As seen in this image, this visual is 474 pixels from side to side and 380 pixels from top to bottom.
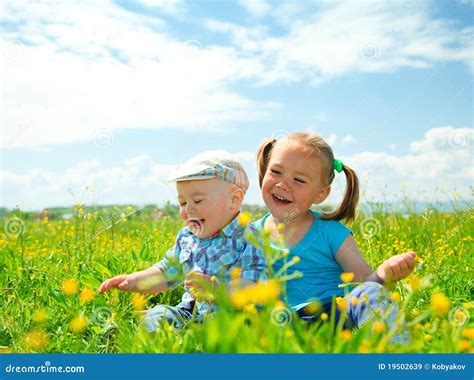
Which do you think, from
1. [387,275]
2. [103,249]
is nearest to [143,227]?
[103,249]

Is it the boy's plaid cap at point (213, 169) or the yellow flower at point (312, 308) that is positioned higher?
the boy's plaid cap at point (213, 169)

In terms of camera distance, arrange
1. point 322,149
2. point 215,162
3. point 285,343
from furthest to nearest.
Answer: point 322,149 → point 215,162 → point 285,343

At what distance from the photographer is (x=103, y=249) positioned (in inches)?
175

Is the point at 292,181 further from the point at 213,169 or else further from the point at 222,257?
the point at 222,257

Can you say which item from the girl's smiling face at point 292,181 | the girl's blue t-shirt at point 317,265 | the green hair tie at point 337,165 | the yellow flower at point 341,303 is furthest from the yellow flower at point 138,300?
the green hair tie at point 337,165

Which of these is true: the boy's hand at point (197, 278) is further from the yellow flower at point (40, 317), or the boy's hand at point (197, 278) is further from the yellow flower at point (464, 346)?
the yellow flower at point (464, 346)

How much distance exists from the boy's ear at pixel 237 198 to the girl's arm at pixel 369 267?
0.61 meters

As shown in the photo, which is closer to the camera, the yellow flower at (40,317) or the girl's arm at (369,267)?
the yellow flower at (40,317)

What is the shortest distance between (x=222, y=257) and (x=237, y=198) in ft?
1.08

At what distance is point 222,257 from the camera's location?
9.46 ft

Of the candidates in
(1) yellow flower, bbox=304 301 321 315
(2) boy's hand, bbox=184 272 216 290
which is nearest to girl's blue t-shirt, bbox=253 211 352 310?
(1) yellow flower, bbox=304 301 321 315

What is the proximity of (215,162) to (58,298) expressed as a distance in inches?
48.4

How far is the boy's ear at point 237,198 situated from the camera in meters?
2.94

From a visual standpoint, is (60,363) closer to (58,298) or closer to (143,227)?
(58,298)
